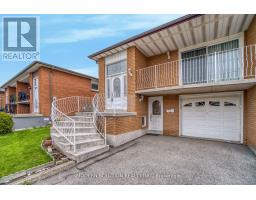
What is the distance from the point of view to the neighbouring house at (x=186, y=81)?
596 centimetres

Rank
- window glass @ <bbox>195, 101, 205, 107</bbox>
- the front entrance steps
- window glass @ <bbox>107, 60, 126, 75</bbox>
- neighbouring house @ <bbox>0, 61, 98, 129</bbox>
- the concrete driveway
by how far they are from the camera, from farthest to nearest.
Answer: neighbouring house @ <bbox>0, 61, 98, 129</bbox>
window glass @ <bbox>107, 60, 126, 75</bbox>
window glass @ <bbox>195, 101, 205, 107</bbox>
the front entrance steps
the concrete driveway

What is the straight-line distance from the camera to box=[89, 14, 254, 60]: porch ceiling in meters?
5.58

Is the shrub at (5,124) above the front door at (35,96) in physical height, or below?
below

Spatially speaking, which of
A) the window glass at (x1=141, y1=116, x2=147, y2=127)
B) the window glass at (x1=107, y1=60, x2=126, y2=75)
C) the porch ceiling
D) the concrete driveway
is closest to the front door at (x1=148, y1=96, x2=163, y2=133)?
the window glass at (x1=141, y1=116, x2=147, y2=127)

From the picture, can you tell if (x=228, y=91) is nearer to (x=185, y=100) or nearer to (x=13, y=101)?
(x=185, y=100)

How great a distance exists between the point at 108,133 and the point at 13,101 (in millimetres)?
18114

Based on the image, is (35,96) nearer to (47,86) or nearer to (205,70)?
(47,86)

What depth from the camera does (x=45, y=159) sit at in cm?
442

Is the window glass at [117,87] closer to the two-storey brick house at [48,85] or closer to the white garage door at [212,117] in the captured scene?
the white garage door at [212,117]

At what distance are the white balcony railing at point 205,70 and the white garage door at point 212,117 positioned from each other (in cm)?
112

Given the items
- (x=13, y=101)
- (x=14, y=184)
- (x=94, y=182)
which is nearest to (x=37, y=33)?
(x=14, y=184)

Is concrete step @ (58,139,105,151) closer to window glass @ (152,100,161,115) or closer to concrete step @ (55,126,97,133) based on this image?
concrete step @ (55,126,97,133)

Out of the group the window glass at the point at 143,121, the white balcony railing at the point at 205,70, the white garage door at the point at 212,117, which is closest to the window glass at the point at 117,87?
the white balcony railing at the point at 205,70

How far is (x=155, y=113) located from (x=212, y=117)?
316 cm
